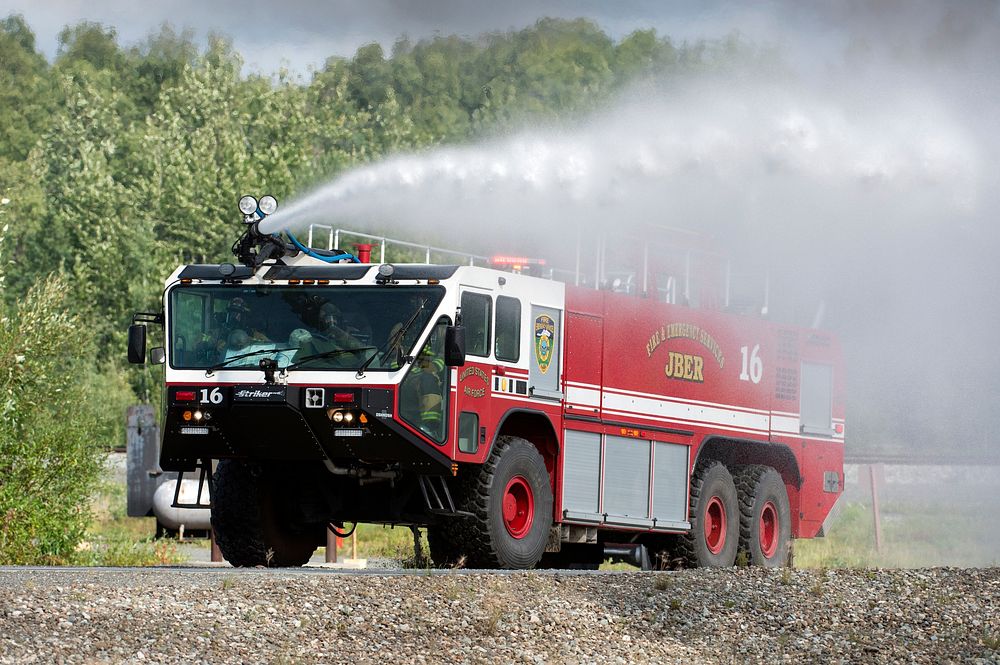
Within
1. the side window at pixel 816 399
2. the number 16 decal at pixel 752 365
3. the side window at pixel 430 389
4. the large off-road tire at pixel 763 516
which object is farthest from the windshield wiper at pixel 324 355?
the side window at pixel 816 399

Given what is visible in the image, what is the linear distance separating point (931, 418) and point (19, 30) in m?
60.4

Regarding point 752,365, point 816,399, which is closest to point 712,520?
point 752,365

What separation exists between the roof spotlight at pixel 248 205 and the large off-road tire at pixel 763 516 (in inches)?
286

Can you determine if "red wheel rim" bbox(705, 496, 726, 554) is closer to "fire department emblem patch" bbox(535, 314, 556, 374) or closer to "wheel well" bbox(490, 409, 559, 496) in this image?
"wheel well" bbox(490, 409, 559, 496)

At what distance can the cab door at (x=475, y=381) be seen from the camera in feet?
51.1

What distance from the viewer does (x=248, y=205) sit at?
52.1 feet

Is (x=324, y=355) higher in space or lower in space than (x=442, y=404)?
higher

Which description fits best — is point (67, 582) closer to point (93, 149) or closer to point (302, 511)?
point (302, 511)

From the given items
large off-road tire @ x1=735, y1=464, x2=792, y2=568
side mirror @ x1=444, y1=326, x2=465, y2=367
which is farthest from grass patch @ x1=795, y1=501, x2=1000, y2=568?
side mirror @ x1=444, y1=326, x2=465, y2=367

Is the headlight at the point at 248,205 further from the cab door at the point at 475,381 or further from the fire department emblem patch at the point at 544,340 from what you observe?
the fire department emblem patch at the point at 544,340

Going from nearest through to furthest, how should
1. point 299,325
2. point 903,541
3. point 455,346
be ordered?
1. point 455,346
2. point 299,325
3. point 903,541

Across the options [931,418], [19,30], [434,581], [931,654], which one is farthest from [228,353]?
[19,30]

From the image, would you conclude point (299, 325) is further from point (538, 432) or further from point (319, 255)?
point (538, 432)

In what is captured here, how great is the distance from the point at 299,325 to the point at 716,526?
646 centimetres
